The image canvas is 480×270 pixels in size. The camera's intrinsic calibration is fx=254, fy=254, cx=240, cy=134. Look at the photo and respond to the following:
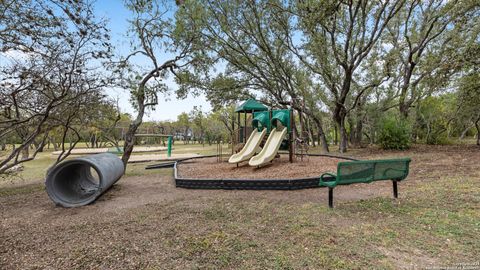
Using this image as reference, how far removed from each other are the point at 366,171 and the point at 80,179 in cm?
651

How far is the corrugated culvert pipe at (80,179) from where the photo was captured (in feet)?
15.8

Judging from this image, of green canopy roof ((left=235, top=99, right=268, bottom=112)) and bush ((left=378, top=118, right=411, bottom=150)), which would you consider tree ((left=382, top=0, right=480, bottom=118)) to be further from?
green canopy roof ((left=235, top=99, right=268, bottom=112))

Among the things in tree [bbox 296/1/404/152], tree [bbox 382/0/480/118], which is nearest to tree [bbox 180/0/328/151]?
tree [bbox 296/1/404/152]

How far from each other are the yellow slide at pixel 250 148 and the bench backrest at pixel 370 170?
181 inches

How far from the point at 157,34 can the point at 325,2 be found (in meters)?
5.61

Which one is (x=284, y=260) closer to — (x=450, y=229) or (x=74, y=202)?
(x=450, y=229)

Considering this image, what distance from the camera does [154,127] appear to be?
143 ft

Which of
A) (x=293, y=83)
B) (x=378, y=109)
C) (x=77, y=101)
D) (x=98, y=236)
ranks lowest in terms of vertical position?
(x=98, y=236)

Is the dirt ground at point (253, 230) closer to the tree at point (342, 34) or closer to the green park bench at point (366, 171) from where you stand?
the green park bench at point (366, 171)

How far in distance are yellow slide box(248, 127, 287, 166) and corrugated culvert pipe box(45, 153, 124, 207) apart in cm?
390

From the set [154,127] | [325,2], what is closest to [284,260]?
[325,2]

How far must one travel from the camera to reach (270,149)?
8.54m

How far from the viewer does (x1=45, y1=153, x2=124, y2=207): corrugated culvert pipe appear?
4.82m

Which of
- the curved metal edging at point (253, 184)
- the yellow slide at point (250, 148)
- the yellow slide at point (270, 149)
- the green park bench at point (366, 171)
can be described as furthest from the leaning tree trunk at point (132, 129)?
the green park bench at point (366, 171)
